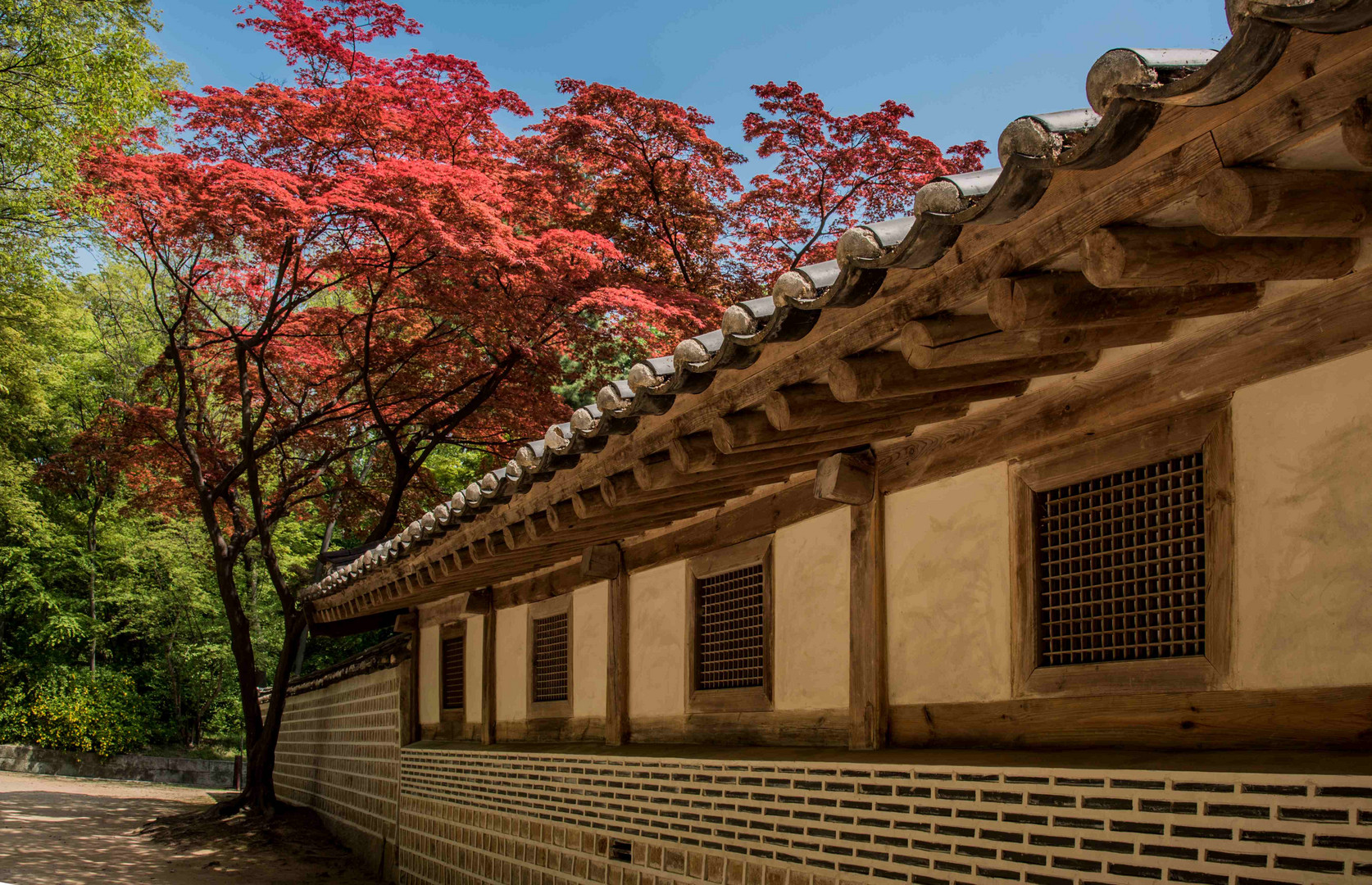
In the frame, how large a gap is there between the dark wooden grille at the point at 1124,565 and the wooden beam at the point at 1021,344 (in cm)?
50

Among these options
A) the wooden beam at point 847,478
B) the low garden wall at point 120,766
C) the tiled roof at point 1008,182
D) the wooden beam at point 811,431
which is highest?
the tiled roof at point 1008,182

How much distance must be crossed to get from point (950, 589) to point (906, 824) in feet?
3.22

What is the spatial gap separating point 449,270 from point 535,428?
9.03 ft

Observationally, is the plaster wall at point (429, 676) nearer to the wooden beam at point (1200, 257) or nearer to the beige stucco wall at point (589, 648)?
the beige stucco wall at point (589, 648)

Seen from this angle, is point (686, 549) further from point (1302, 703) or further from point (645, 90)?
point (645, 90)

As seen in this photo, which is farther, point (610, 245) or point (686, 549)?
point (610, 245)

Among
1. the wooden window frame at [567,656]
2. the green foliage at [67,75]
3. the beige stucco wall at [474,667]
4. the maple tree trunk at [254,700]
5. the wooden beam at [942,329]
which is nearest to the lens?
the wooden beam at [942,329]

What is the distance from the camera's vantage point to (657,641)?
7.70 meters

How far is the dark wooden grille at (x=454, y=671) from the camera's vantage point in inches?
467

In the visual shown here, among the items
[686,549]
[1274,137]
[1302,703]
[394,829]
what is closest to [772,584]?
[686,549]

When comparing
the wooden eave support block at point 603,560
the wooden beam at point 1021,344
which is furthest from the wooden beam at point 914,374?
the wooden eave support block at point 603,560

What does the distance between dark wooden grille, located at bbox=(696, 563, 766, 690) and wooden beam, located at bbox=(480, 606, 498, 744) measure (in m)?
4.07

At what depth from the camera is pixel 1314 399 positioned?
344cm

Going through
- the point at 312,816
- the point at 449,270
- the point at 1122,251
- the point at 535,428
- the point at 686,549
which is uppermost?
the point at 449,270
